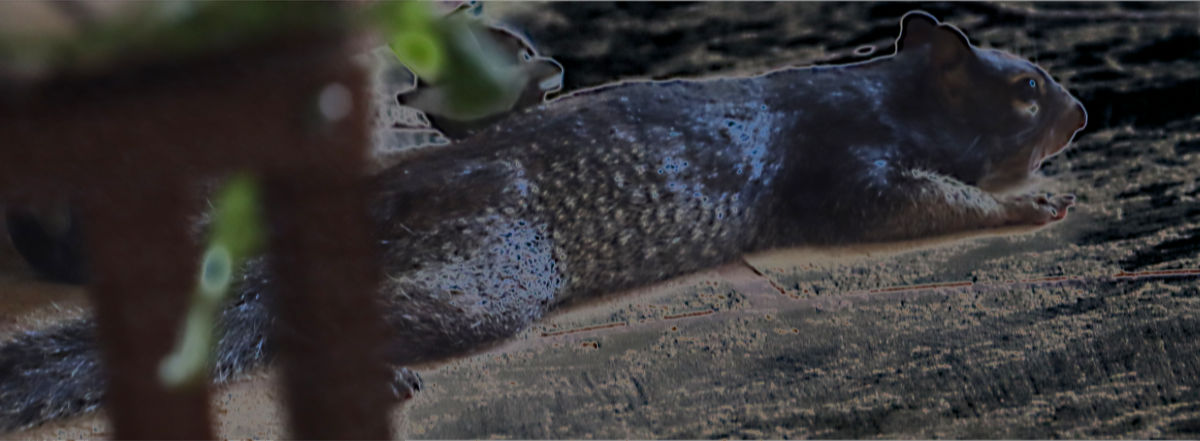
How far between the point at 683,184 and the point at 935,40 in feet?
1.62

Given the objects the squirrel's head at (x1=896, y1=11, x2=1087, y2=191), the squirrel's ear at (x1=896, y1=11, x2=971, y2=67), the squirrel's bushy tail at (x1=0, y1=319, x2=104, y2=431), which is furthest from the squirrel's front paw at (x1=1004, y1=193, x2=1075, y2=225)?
the squirrel's bushy tail at (x1=0, y1=319, x2=104, y2=431)

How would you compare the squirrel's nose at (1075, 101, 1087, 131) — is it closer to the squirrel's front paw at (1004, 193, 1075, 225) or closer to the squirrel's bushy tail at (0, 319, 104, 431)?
the squirrel's front paw at (1004, 193, 1075, 225)

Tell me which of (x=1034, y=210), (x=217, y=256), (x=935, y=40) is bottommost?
(x=1034, y=210)

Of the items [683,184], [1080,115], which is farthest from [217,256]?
A: [1080,115]

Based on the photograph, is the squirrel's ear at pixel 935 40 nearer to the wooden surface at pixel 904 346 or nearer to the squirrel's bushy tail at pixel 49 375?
the wooden surface at pixel 904 346

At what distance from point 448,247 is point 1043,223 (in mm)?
794

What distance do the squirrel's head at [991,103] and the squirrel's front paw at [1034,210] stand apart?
0.39ft

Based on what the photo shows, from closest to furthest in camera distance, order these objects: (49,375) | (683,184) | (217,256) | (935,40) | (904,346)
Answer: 1. (217,256)
2. (49,375)
3. (904,346)
4. (683,184)
5. (935,40)

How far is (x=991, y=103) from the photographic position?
133cm

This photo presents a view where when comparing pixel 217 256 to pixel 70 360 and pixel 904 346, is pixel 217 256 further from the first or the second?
pixel 904 346

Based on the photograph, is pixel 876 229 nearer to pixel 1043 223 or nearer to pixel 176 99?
pixel 1043 223

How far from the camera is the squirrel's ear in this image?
1309 millimetres

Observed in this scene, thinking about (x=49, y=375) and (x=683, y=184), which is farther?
(x=683, y=184)

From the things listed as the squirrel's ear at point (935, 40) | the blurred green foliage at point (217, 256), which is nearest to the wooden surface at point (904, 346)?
the squirrel's ear at point (935, 40)
